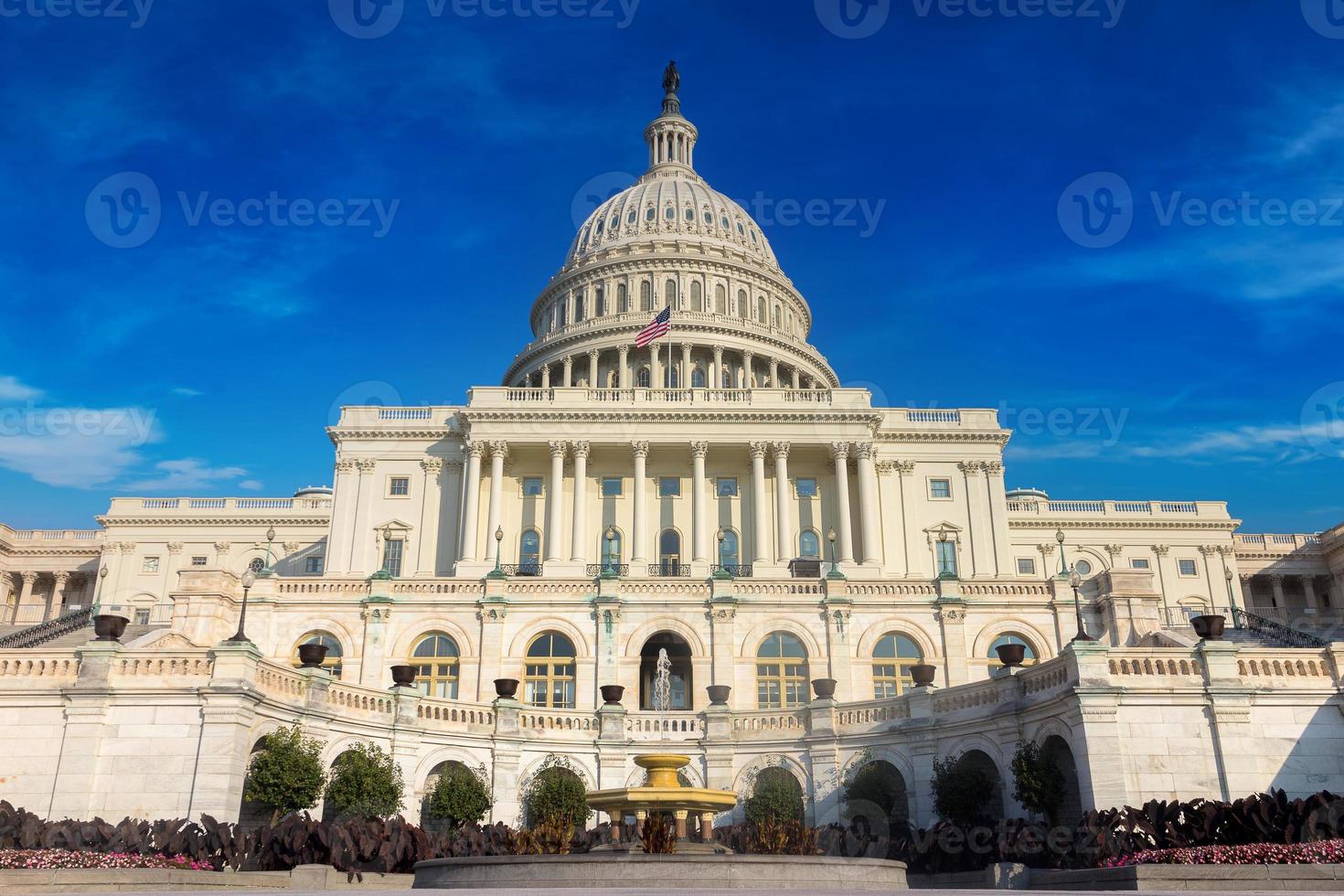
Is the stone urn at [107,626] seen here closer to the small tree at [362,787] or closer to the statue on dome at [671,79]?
the small tree at [362,787]

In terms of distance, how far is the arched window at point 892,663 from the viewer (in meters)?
45.8

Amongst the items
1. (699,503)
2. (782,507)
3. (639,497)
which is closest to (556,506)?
(639,497)

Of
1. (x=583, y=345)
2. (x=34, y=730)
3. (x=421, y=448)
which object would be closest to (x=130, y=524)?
(x=421, y=448)

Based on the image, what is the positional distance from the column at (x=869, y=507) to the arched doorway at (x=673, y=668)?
77.5 ft

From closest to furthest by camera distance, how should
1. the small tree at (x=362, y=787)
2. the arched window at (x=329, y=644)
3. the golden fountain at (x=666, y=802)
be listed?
the golden fountain at (x=666, y=802) < the small tree at (x=362, y=787) < the arched window at (x=329, y=644)

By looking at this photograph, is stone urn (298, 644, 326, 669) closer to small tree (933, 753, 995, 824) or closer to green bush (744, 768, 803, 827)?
green bush (744, 768, 803, 827)

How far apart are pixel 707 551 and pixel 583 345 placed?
35.0m

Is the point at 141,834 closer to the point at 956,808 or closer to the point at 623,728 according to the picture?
the point at 623,728

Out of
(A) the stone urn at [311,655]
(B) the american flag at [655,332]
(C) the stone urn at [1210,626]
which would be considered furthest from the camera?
(B) the american flag at [655,332]

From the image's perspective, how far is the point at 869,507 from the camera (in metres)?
74.2

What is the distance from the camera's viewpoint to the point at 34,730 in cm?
2888

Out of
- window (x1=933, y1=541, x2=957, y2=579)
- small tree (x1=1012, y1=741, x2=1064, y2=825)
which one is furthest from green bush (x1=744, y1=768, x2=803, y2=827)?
window (x1=933, y1=541, x2=957, y2=579)

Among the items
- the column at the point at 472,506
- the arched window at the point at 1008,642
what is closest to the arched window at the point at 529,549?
the column at the point at 472,506

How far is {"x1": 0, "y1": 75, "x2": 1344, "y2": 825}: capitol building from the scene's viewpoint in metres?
28.6
